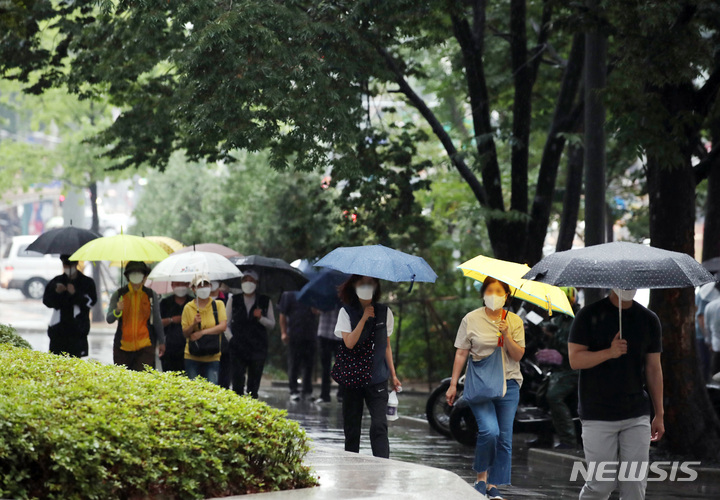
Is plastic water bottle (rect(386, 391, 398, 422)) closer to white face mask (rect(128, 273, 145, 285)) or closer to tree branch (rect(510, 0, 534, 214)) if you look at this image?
white face mask (rect(128, 273, 145, 285))

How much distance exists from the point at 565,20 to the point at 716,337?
433cm

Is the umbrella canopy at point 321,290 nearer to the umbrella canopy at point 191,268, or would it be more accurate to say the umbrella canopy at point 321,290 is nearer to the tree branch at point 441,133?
the tree branch at point 441,133

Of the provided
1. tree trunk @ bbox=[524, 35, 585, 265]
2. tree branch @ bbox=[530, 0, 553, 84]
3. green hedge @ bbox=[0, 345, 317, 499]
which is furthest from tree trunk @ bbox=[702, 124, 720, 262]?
green hedge @ bbox=[0, 345, 317, 499]

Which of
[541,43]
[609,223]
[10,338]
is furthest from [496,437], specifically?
[609,223]

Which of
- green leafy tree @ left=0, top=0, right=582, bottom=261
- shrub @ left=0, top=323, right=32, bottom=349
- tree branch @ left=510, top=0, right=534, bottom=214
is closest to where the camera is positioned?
shrub @ left=0, top=323, right=32, bottom=349

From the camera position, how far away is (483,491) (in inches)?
336

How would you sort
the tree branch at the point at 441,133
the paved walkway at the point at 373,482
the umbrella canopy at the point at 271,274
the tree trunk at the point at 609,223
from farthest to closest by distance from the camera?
the tree trunk at the point at 609,223 → the tree branch at the point at 441,133 → the umbrella canopy at the point at 271,274 → the paved walkway at the point at 373,482

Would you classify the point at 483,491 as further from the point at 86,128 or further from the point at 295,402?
the point at 86,128

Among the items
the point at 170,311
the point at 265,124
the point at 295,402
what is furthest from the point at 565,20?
the point at 295,402

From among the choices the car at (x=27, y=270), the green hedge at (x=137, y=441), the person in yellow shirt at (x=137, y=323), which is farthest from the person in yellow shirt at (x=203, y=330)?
the car at (x=27, y=270)

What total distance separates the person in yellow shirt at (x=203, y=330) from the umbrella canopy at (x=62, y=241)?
2.83 m

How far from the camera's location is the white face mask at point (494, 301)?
864 cm

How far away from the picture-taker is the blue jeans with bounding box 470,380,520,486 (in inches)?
335

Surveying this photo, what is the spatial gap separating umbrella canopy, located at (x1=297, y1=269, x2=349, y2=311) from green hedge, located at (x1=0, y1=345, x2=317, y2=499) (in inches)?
324
